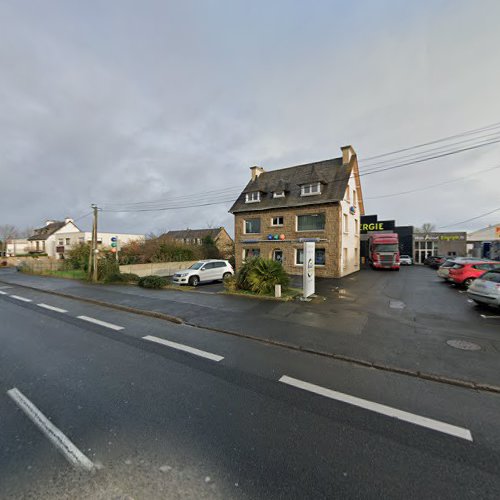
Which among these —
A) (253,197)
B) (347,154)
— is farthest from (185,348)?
(347,154)

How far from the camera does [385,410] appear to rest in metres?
3.21

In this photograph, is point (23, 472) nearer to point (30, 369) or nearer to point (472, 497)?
point (30, 369)

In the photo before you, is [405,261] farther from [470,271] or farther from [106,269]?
[106,269]

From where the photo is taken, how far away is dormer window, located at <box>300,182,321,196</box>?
19.5m

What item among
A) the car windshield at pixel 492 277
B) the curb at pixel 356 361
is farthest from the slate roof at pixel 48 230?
the car windshield at pixel 492 277

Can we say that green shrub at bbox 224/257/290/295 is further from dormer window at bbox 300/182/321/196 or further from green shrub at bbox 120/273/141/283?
dormer window at bbox 300/182/321/196

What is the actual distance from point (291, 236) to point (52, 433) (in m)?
18.6

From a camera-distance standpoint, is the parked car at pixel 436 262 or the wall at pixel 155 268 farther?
the parked car at pixel 436 262

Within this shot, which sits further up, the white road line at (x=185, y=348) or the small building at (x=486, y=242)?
the small building at (x=486, y=242)

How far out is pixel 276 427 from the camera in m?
2.87

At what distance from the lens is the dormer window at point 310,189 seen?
19484 millimetres

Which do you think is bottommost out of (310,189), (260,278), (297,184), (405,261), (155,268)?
(155,268)

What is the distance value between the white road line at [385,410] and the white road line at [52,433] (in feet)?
8.81

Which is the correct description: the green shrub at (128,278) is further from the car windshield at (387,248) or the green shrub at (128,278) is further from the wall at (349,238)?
the car windshield at (387,248)
